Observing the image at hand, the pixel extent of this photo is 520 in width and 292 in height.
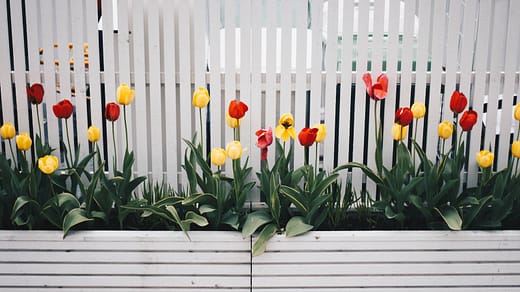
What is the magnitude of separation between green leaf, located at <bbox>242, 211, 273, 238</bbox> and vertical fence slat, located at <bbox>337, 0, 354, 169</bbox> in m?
0.47

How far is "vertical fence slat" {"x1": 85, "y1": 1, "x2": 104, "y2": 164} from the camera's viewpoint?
2465 mm

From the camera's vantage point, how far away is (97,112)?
2.56 metres

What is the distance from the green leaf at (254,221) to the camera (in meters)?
2.24

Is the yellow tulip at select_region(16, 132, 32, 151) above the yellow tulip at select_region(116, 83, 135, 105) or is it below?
below

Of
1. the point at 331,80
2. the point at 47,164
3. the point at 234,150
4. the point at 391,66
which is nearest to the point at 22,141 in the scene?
the point at 47,164

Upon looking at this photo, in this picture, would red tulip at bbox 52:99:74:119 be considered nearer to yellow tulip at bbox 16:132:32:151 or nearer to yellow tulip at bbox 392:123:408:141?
yellow tulip at bbox 16:132:32:151

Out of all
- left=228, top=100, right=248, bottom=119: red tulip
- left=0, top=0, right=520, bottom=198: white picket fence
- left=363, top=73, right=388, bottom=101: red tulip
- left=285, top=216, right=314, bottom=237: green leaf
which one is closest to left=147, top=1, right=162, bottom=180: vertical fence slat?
left=0, top=0, right=520, bottom=198: white picket fence

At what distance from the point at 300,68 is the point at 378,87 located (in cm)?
36

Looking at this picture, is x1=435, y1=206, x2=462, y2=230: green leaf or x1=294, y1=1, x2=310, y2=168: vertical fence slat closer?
x1=435, y1=206, x2=462, y2=230: green leaf

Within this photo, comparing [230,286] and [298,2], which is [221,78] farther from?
[230,286]

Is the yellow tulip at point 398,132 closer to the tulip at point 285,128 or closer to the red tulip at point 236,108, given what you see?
the tulip at point 285,128

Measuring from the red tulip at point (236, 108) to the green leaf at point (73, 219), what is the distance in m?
0.66

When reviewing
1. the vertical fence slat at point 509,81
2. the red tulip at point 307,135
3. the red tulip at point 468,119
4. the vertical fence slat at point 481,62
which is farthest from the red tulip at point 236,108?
the vertical fence slat at point 509,81

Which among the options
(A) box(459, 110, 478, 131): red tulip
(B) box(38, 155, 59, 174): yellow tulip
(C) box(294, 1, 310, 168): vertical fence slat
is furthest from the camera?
(C) box(294, 1, 310, 168): vertical fence slat
